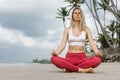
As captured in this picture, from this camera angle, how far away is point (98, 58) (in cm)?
743

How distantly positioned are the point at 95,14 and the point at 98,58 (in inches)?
1210

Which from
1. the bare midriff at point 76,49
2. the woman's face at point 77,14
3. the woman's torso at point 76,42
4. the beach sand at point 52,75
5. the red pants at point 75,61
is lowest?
the beach sand at point 52,75

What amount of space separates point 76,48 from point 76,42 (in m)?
0.11

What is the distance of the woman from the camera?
24.0 feet

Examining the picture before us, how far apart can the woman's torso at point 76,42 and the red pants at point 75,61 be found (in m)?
0.07

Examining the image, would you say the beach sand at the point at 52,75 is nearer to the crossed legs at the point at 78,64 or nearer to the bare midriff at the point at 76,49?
the crossed legs at the point at 78,64

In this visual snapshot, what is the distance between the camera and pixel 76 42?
7348mm

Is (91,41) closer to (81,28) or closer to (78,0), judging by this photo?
(81,28)

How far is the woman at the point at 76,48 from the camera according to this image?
7.33 metres

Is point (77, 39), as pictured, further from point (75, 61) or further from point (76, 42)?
point (75, 61)

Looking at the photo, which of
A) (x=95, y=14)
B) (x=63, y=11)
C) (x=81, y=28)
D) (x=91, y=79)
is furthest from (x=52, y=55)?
(x=63, y=11)

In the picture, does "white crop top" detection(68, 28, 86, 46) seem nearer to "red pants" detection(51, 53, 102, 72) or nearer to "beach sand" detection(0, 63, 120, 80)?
"red pants" detection(51, 53, 102, 72)

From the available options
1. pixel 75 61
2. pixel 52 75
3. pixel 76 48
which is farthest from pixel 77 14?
pixel 52 75

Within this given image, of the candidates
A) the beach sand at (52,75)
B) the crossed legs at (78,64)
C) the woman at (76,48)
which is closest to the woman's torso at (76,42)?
the woman at (76,48)
